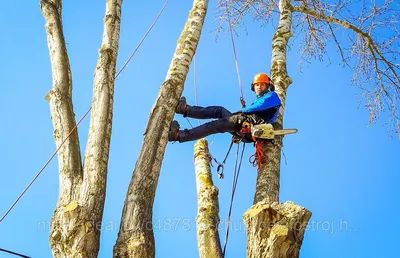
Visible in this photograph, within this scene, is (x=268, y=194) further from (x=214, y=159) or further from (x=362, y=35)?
(x=362, y=35)

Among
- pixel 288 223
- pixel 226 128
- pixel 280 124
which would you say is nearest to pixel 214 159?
pixel 226 128

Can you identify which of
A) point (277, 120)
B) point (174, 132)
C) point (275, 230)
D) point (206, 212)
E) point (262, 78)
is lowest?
point (275, 230)

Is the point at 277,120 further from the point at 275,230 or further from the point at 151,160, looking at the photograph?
the point at 275,230

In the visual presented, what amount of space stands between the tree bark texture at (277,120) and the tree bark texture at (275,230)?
1.11 ft

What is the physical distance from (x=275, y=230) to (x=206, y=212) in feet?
3.87

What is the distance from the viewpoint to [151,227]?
3.02 m

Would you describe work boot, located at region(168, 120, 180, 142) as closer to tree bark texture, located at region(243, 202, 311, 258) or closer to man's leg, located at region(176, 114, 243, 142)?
man's leg, located at region(176, 114, 243, 142)

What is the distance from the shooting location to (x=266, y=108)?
4590mm

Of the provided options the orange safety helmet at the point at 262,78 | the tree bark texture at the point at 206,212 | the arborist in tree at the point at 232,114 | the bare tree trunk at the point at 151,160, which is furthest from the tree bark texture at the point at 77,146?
the orange safety helmet at the point at 262,78

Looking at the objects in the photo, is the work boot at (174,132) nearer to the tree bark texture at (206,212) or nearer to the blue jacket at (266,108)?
the tree bark texture at (206,212)

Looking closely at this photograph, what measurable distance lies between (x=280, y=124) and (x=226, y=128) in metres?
0.55

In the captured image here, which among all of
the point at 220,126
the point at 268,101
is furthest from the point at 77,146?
the point at 268,101

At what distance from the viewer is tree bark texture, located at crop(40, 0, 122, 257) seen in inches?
115

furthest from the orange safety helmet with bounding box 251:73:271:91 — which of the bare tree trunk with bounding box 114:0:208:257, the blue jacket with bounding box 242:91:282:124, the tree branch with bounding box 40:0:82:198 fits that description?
the tree branch with bounding box 40:0:82:198
